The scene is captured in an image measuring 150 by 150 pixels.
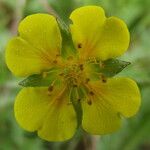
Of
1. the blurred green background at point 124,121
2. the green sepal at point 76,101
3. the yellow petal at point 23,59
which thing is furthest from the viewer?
the blurred green background at point 124,121

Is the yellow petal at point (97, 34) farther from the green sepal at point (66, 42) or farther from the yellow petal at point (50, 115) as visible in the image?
the yellow petal at point (50, 115)

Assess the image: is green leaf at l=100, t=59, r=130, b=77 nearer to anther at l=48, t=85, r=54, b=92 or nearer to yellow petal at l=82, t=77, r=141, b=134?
yellow petal at l=82, t=77, r=141, b=134

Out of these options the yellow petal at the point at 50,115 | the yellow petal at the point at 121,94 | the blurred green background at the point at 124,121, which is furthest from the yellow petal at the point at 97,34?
the blurred green background at the point at 124,121

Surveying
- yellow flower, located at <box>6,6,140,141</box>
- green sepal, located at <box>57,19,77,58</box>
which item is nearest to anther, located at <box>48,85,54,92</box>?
yellow flower, located at <box>6,6,140,141</box>

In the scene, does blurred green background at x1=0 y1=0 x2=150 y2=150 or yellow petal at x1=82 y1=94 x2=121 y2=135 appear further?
blurred green background at x1=0 y1=0 x2=150 y2=150

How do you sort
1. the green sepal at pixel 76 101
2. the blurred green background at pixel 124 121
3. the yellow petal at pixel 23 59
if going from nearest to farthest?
the yellow petal at pixel 23 59 → the green sepal at pixel 76 101 → the blurred green background at pixel 124 121

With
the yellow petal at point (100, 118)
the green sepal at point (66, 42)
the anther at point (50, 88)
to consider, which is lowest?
the yellow petal at point (100, 118)

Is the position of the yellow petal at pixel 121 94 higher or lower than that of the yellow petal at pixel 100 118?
higher
